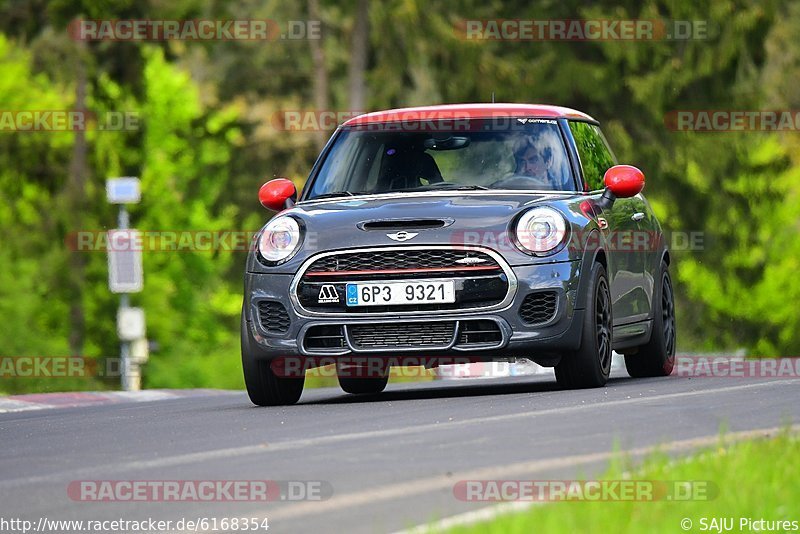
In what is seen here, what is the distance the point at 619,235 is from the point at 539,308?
1.61 m

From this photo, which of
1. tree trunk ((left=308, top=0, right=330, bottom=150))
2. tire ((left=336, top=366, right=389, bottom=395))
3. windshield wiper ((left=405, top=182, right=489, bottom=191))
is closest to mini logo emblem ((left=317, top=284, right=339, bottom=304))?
windshield wiper ((left=405, top=182, right=489, bottom=191))

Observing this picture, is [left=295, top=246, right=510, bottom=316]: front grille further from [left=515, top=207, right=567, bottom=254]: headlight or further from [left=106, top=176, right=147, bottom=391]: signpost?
[left=106, top=176, right=147, bottom=391]: signpost

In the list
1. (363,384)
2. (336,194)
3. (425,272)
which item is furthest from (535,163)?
(363,384)

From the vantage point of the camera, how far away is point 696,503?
5.96m

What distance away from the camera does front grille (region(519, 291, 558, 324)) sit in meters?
10.7

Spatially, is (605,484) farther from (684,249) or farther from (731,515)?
(684,249)

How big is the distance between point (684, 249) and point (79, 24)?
12.7 m

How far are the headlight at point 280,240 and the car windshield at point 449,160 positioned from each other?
0.94 metres

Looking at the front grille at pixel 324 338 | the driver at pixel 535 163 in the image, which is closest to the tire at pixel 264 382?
the front grille at pixel 324 338

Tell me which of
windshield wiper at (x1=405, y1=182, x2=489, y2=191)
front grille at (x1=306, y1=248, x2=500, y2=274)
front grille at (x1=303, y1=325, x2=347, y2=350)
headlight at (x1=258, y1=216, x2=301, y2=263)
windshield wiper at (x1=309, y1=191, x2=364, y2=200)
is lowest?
front grille at (x1=303, y1=325, x2=347, y2=350)

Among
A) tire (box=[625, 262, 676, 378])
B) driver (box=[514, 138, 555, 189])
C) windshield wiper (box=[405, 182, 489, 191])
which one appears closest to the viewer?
windshield wiper (box=[405, 182, 489, 191])

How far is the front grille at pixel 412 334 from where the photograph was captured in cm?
1073

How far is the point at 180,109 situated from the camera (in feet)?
201

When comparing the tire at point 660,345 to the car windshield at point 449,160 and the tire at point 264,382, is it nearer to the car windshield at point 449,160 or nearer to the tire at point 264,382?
the car windshield at point 449,160
